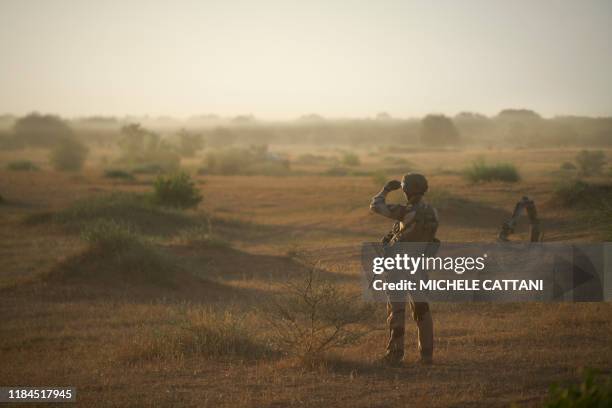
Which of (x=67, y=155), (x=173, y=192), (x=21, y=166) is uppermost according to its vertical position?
(x=67, y=155)

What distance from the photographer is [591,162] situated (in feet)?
96.5

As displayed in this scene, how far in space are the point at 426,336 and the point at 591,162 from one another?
26029 millimetres

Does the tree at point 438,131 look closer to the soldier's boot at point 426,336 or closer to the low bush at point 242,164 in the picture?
the low bush at point 242,164

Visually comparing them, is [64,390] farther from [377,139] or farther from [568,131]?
[377,139]

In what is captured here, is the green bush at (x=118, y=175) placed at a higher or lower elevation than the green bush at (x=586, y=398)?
higher

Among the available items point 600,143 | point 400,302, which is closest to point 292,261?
point 400,302

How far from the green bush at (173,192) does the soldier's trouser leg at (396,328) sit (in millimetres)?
19816

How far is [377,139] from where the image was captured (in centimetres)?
12275

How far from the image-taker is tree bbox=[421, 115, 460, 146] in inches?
3366

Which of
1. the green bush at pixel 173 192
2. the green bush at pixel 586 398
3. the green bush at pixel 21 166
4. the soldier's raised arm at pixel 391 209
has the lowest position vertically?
the green bush at pixel 586 398

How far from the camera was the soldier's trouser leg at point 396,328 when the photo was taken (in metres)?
6.72

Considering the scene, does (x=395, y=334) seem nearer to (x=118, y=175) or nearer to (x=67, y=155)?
(x=118, y=175)

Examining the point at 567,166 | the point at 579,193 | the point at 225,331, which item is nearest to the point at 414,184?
the point at 225,331

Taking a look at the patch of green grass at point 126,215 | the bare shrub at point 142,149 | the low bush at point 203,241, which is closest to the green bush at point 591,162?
the patch of green grass at point 126,215
